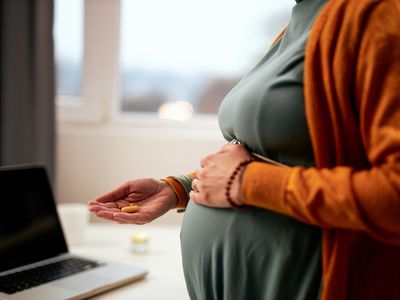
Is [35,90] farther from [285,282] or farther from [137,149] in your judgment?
[285,282]

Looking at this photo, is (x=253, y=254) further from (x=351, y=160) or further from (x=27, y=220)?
(x=27, y=220)

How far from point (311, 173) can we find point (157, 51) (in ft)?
5.56

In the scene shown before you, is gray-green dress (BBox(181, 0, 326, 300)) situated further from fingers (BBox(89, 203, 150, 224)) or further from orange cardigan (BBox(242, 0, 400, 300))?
fingers (BBox(89, 203, 150, 224))

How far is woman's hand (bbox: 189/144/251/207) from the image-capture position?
2.71ft

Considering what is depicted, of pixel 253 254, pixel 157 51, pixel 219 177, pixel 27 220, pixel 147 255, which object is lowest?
pixel 147 255

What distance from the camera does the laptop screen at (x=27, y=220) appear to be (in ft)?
4.52

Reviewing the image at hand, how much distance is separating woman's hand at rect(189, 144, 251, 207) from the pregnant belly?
0.04 metres

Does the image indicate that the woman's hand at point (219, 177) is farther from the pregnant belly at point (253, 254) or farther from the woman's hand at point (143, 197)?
the woman's hand at point (143, 197)

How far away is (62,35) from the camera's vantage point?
2.30 m

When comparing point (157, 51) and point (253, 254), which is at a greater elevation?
point (157, 51)

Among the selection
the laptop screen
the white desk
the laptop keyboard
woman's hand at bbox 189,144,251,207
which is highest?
woman's hand at bbox 189,144,251,207

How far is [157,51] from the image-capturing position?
234 centimetres

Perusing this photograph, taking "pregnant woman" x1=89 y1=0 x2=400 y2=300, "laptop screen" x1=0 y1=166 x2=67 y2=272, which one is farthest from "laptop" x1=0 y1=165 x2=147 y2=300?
"pregnant woman" x1=89 y1=0 x2=400 y2=300

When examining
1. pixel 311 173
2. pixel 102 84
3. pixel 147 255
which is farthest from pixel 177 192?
pixel 102 84
